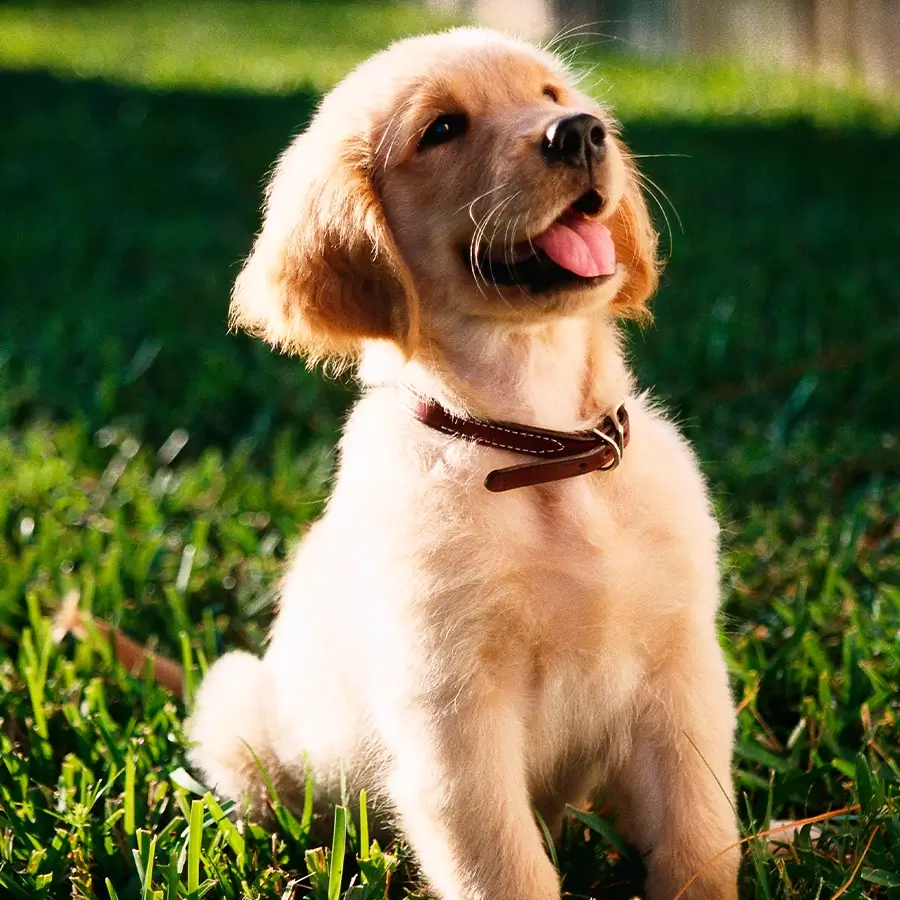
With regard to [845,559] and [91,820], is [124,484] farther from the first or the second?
[845,559]

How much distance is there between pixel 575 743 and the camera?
2.14m

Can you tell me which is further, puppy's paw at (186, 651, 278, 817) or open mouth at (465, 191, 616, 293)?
puppy's paw at (186, 651, 278, 817)

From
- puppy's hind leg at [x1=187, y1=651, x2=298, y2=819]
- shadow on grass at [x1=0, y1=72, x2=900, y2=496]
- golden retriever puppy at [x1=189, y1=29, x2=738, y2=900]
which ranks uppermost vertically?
golden retriever puppy at [x1=189, y1=29, x2=738, y2=900]

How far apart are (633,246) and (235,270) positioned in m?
4.13

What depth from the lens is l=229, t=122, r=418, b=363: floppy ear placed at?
209 cm

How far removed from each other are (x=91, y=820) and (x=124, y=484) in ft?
5.80

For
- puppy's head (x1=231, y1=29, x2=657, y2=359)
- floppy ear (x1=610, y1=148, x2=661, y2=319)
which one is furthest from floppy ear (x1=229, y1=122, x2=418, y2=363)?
floppy ear (x1=610, y1=148, x2=661, y2=319)

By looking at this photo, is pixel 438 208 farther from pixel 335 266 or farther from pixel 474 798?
pixel 474 798

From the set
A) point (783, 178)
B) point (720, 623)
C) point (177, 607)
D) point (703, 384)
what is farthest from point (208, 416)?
point (783, 178)

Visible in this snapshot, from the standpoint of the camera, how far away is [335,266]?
6.98 ft

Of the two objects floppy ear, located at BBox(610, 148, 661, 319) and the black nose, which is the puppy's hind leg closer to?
floppy ear, located at BBox(610, 148, 661, 319)

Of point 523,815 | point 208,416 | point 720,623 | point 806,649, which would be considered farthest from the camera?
point 208,416

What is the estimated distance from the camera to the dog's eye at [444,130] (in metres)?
2.15

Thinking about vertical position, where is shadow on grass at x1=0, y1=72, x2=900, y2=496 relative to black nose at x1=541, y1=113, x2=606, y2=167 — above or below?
below
